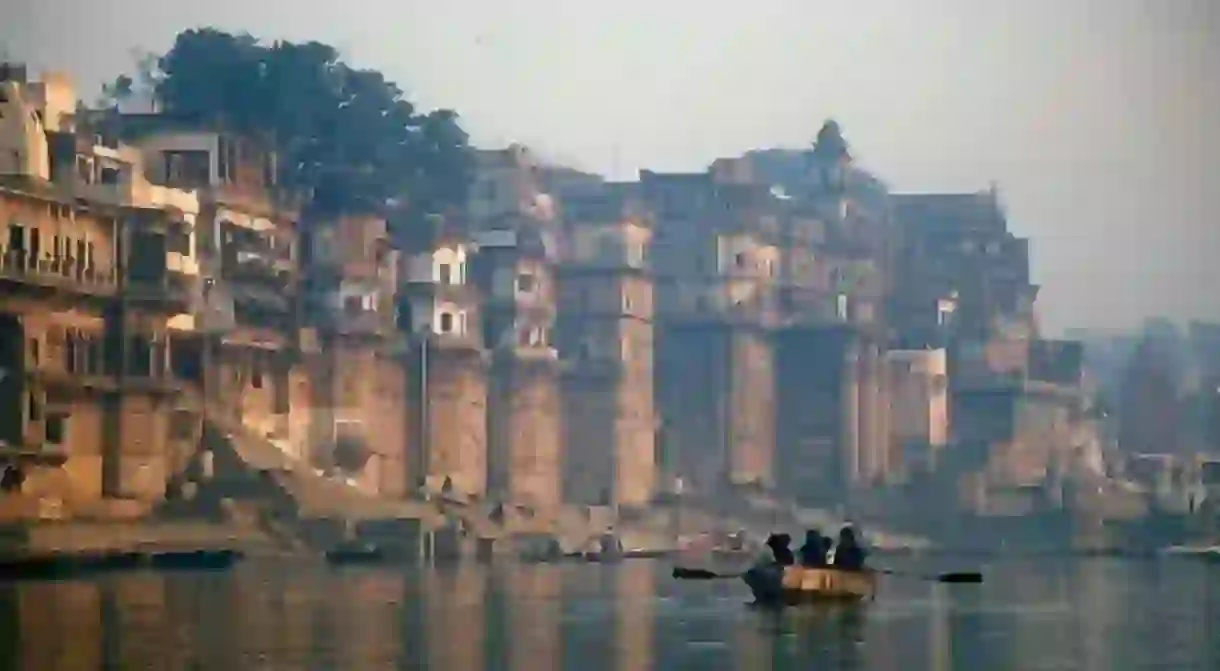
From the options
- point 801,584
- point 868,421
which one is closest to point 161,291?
point 801,584

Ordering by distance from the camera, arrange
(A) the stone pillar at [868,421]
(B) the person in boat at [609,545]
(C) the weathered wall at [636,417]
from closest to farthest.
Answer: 1. (B) the person in boat at [609,545]
2. (C) the weathered wall at [636,417]
3. (A) the stone pillar at [868,421]

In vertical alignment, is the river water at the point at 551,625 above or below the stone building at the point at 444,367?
below

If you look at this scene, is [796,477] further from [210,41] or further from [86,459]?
[86,459]

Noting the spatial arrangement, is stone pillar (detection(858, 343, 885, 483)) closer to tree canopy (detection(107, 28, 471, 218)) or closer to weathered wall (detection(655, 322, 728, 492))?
Result: weathered wall (detection(655, 322, 728, 492))

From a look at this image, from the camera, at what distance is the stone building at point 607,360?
6481 cm

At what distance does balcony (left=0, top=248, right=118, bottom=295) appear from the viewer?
156 feet

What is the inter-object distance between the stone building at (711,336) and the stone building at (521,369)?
4.92m

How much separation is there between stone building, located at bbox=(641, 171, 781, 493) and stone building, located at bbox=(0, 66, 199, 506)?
1868 cm

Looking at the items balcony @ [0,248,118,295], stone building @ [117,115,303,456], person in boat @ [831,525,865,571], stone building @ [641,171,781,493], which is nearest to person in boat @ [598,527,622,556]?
stone building @ [641,171,781,493]

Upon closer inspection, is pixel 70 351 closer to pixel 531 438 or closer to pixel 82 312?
pixel 82 312

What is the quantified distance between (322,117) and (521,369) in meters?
6.65

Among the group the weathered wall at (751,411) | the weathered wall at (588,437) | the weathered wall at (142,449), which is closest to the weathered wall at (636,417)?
the weathered wall at (588,437)

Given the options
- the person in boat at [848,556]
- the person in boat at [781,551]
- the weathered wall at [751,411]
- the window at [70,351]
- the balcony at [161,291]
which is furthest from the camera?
the weathered wall at [751,411]

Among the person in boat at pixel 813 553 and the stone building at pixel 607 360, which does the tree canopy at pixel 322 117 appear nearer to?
the stone building at pixel 607 360
